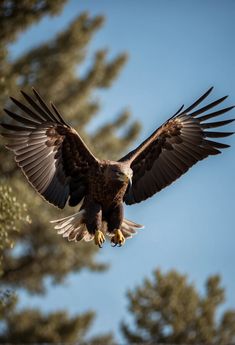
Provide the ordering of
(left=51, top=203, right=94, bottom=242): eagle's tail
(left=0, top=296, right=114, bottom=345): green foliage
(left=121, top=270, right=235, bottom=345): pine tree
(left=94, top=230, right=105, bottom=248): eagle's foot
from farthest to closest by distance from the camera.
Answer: (left=0, top=296, right=114, bottom=345): green foliage, (left=121, top=270, right=235, bottom=345): pine tree, (left=51, top=203, right=94, bottom=242): eagle's tail, (left=94, top=230, right=105, bottom=248): eagle's foot

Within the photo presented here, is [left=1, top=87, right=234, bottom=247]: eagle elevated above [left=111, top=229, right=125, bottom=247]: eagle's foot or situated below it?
above

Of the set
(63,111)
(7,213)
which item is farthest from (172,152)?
(63,111)

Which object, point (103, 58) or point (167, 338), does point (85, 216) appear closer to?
point (167, 338)

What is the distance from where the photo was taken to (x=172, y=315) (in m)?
16.2

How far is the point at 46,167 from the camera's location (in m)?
9.66

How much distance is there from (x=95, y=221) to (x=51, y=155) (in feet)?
3.76

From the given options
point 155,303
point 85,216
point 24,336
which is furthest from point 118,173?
point 24,336

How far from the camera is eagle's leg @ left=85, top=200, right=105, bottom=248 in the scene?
9555 mm

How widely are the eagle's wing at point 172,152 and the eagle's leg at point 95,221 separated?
0.84 meters

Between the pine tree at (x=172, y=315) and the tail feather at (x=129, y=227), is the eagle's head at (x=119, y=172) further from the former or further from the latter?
the pine tree at (x=172, y=315)

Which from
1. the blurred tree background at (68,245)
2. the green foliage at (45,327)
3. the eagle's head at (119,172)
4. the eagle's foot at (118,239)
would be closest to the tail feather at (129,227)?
the eagle's foot at (118,239)

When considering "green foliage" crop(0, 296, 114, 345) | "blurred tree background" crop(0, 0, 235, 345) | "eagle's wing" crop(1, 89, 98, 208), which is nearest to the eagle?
"eagle's wing" crop(1, 89, 98, 208)

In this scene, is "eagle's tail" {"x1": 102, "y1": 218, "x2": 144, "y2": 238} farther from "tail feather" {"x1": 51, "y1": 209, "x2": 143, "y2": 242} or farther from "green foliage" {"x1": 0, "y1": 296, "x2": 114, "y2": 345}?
"green foliage" {"x1": 0, "y1": 296, "x2": 114, "y2": 345}

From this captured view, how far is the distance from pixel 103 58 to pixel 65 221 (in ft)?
41.7
